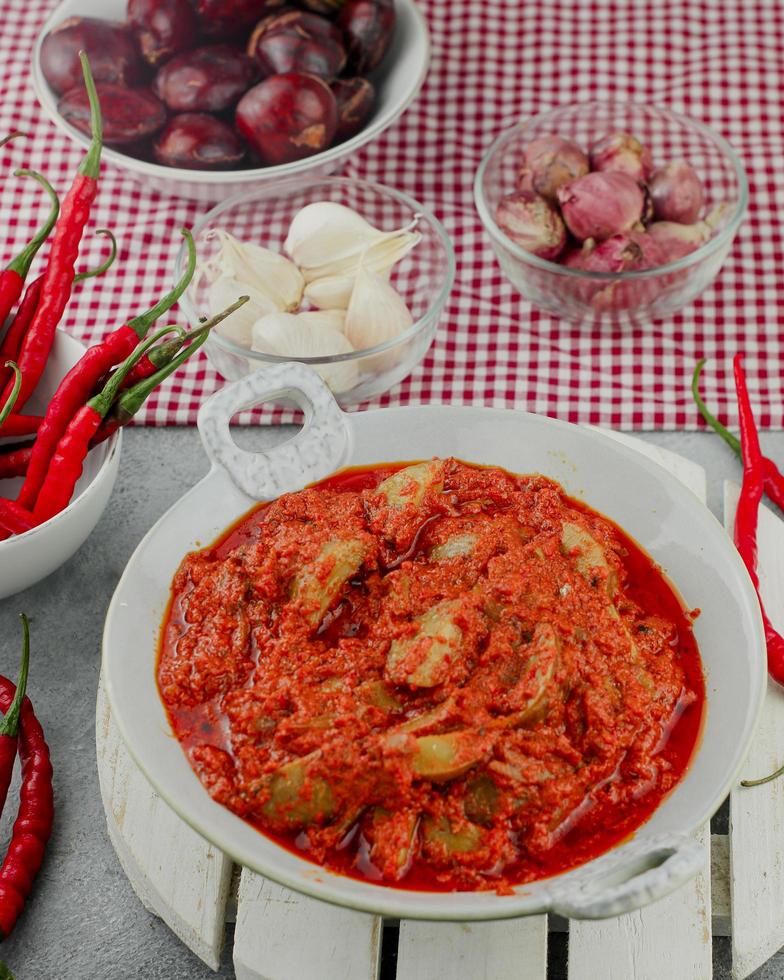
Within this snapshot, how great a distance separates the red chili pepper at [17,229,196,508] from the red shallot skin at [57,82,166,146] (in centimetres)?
112

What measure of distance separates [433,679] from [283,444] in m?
0.84

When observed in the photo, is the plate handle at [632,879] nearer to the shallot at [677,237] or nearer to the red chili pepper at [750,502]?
the red chili pepper at [750,502]

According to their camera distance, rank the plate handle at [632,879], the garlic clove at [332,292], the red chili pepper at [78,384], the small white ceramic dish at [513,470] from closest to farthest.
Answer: the plate handle at [632,879]
the small white ceramic dish at [513,470]
the red chili pepper at [78,384]
the garlic clove at [332,292]

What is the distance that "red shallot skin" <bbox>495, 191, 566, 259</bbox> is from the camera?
3826 millimetres

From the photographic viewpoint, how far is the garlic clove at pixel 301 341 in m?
3.50

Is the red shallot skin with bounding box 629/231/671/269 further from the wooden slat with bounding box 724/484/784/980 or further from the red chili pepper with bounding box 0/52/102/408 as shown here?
the red chili pepper with bounding box 0/52/102/408

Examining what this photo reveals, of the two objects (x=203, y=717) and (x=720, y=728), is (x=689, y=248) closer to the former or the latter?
(x=720, y=728)

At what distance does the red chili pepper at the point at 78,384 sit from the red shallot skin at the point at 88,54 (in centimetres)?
135

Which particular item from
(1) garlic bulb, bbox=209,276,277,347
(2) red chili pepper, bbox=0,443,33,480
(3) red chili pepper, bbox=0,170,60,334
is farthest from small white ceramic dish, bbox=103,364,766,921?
(3) red chili pepper, bbox=0,170,60,334

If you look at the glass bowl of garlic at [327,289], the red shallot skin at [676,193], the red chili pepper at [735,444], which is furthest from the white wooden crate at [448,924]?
the red shallot skin at [676,193]

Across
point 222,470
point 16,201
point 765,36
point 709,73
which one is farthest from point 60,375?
point 765,36

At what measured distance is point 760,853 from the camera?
270 cm

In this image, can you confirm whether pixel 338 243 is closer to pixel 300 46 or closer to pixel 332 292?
pixel 332 292

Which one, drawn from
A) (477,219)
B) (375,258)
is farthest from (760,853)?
(477,219)
